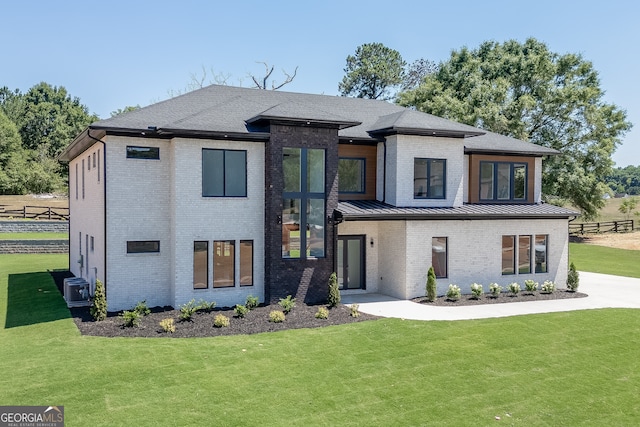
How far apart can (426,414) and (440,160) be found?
11926 mm

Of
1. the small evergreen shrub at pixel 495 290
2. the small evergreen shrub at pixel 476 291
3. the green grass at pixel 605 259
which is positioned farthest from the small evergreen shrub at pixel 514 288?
the green grass at pixel 605 259

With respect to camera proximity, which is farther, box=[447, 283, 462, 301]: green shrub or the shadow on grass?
box=[447, 283, 462, 301]: green shrub

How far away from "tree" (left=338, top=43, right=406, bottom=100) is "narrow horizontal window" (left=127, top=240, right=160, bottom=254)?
146 ft

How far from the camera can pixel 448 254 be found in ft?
61.4

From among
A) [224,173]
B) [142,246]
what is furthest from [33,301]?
[224,173]

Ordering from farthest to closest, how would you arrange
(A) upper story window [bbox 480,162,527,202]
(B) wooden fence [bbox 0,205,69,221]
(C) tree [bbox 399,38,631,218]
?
(B) wooden fence [bbox 0,205,69,221], (C) tree [bbox 399,38,631,218], (A) upper story window [bbox 480,162,527,202]

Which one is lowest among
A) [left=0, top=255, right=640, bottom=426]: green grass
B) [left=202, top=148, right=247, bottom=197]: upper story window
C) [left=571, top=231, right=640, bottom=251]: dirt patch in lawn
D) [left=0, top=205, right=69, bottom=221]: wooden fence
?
[left=0, top=255, right=640, bottom=426]: green grass

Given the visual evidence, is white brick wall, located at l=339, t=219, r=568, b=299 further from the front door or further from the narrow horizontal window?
the narrow horizontal window

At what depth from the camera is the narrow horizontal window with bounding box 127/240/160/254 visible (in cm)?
1607

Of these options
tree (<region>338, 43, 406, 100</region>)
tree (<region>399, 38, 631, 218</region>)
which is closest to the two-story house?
tree (<region>399, 38, 631, 218</region>)

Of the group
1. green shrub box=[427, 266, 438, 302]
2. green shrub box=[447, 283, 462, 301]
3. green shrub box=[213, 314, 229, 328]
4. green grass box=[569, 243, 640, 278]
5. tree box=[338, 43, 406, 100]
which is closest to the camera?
green shrub box=[213, 314, 229, 328]

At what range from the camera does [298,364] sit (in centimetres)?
1123

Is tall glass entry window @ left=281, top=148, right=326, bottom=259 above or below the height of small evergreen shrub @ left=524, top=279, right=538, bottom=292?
above

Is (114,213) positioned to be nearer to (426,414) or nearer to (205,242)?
(205,242)
